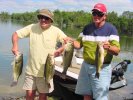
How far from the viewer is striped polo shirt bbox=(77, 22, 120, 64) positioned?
602 centimetres

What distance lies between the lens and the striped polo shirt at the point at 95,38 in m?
6.02

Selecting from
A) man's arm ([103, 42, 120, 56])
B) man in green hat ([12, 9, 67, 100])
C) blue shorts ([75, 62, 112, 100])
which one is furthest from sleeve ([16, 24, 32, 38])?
man's arm ([103, 42, 120, 56])

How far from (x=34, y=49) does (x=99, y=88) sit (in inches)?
57.6

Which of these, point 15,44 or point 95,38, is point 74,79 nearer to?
point 15,44

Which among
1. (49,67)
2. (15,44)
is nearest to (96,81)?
(49,67)

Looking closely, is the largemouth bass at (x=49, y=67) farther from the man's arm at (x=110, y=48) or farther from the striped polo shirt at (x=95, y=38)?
the man's arm at (x=110, y=48)

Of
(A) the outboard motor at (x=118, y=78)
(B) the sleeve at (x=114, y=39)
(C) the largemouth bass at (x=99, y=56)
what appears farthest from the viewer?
(A) the outboard motor at (x=118, y=78)

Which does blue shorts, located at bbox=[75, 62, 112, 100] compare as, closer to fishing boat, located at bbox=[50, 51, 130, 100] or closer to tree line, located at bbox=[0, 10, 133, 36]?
fishing boat, located at bbox=[50, 51, 130, 100]

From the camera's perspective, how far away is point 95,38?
6.10m

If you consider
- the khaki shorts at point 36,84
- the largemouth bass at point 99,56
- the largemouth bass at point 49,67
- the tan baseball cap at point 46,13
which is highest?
the tan baseball cap at point 46,13

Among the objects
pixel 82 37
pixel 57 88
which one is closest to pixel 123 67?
pixel 57 88

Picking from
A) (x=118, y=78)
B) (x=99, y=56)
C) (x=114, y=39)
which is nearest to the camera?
(x=99, y=56)

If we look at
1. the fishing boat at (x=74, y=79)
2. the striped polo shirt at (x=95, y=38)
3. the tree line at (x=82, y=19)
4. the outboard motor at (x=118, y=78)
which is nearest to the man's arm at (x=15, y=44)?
the striped polo shirt at (x=95, y=38)

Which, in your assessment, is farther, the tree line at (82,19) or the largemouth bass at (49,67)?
the tree line at (82,19)
